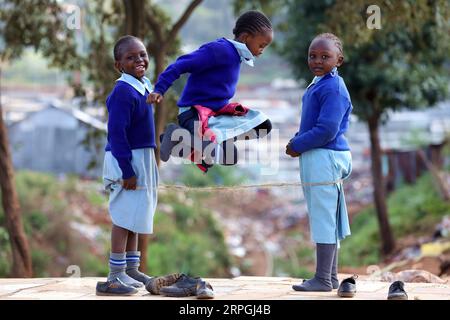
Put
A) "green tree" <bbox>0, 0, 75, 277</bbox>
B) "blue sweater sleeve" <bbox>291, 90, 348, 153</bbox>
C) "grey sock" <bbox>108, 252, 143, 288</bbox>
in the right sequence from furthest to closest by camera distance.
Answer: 1. "green tree" <bbox>0, 0, 75, 277</bbox>
2. "grey sock" <bbox>108, 252, 143, 288</bbox>
3. "blue sweater sleeve" <bbox>291, 90, 348, 153</bbox>

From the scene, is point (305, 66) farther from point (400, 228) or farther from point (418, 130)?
point (418, 130)

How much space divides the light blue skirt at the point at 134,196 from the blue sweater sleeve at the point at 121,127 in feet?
0.31

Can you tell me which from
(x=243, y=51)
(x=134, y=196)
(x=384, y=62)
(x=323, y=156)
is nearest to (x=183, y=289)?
(x=134, y=196)

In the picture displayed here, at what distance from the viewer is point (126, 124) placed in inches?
230

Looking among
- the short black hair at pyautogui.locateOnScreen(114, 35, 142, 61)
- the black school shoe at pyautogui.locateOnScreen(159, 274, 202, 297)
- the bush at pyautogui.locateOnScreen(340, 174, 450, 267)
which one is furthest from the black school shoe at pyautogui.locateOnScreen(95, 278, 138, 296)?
the bush at pyautogui.locateOnScreen(340, 174, 450, 267)

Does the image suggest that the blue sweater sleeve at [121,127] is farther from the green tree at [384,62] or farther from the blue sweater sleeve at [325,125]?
the green tree at [384,62]

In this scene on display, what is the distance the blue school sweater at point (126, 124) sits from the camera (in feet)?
19.1

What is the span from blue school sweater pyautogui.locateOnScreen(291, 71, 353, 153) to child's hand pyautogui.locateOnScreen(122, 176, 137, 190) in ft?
3.19

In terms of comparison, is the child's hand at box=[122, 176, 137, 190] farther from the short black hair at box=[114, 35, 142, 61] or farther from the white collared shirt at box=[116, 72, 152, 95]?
the short black hair at box=[114, 35, 142, 61]

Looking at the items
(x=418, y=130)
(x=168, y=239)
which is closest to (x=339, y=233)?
(x=168, y=239)

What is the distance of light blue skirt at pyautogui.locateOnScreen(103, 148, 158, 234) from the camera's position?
5.93m

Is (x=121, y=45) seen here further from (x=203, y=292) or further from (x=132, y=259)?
(x=203, y=292)

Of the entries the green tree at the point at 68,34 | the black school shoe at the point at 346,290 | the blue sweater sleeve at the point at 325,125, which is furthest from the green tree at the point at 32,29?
the black school shoe at the point at 346,290

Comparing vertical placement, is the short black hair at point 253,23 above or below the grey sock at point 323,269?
above
